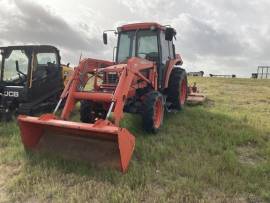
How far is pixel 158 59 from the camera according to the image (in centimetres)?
859

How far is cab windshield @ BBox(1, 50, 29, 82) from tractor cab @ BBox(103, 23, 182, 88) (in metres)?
3.07

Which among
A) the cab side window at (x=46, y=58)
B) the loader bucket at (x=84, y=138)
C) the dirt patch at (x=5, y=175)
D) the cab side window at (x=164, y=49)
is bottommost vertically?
the dirt patch at (x=5, y=175)

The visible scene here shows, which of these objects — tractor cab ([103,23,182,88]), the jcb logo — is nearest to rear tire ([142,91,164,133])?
tractor cab ([103,23,182,88])

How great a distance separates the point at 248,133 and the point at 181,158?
7.40 ft

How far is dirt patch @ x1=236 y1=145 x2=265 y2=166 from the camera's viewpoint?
6.37 meters

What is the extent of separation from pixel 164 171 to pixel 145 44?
401cm

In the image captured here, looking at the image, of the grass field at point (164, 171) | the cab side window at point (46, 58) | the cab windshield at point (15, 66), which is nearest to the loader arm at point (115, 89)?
the grass field at point (164, 171)

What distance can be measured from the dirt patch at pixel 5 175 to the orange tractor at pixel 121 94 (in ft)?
1.97

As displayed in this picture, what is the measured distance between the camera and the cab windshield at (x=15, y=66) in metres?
10.1

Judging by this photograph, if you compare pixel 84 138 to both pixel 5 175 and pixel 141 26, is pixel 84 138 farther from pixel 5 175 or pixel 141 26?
pixel 141 26

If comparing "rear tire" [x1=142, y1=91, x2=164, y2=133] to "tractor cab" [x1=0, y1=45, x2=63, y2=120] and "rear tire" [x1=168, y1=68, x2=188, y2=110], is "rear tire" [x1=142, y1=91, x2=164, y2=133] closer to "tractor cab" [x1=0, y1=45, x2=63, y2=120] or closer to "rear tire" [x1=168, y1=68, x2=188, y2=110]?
"rear tire" [x1=168, y1=68, x2=188, y2=110]

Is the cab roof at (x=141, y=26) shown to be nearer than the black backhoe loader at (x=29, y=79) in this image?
Yes

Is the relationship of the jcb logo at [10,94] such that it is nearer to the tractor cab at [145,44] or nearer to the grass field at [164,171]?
the grass field at [164,171]

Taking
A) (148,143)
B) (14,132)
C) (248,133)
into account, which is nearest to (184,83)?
(248,133)
